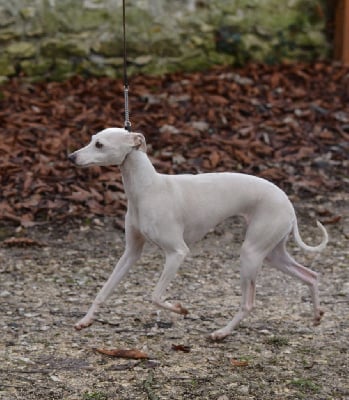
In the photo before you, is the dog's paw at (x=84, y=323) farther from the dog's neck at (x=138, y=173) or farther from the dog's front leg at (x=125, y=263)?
the dog's neck at (x=138, y=173)

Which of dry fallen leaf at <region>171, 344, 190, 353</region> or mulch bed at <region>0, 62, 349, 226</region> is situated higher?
dry fallen leaf at <region>171, 344, 190, 353</region>

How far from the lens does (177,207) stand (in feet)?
14.9

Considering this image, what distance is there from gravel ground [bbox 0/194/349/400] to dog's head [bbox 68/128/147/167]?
1.01 m

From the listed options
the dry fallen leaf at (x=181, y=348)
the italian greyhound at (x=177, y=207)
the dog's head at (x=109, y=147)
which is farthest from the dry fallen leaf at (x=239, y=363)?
the dog's head at (x=109, y=147)

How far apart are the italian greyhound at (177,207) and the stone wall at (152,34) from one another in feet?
17.5

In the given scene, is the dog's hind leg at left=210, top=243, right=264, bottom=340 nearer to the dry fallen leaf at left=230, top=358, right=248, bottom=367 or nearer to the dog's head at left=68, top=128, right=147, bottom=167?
→ the dry fallen leaf at left=230, top=358, right=248, bottom=367

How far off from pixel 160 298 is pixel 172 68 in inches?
232

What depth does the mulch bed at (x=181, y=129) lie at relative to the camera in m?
7.24

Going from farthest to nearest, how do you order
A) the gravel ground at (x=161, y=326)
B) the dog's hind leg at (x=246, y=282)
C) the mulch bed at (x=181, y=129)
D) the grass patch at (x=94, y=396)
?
the mulch bed at (x=181, y=129)
the dog's hind leg at (x=246, y=282)
the gravel ground at (x=161, y=326)
the grass patch at (x=94, y=396)

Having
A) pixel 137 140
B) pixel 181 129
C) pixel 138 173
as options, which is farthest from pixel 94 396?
pixel 181 129

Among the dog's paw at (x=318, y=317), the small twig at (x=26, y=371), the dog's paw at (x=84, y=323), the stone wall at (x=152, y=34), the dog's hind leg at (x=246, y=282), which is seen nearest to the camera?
the small twig at (x=26, y=371)

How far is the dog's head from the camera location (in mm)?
4418

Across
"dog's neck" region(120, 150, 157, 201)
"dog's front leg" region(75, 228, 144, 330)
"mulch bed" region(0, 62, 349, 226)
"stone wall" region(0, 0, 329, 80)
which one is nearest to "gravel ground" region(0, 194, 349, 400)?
"dog's front leg" region(75, 228, 144, 330)

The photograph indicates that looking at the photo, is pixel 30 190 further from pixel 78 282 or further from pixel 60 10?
pixel 60 10
